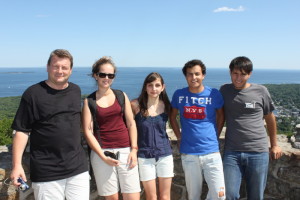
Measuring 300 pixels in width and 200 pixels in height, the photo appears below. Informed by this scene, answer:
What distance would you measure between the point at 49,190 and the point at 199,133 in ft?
5.48

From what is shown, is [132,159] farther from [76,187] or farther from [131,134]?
[76,187]

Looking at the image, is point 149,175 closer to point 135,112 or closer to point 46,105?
point 135,112

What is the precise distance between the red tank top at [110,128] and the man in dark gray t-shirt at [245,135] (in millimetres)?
1267

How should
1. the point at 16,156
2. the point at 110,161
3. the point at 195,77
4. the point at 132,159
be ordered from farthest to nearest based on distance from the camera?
1. the point at 195,77
2. the point at 132,159
3. the point at 110,161
4. the point at 16,156

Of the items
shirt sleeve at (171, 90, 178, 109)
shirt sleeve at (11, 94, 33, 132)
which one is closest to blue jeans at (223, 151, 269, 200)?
shirt sleeve at (171, 90, 178, 109)

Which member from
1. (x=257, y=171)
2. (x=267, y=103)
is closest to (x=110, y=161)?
(x=257, y=171)

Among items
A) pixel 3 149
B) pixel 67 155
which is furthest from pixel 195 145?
pixel 3 149

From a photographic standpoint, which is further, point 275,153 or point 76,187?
point 275,153

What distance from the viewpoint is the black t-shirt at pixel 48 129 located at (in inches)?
95.7

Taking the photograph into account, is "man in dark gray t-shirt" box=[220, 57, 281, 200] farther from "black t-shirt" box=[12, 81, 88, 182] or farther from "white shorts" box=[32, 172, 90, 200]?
"black t-shirt" box=[12, 81, 88, 182]

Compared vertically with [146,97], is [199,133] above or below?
below

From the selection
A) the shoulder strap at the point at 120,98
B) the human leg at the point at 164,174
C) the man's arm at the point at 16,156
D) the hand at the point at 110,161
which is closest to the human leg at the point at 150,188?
the human leg at the point at 164,174

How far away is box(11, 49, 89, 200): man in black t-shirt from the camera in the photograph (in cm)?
243

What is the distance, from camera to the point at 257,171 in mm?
2982
